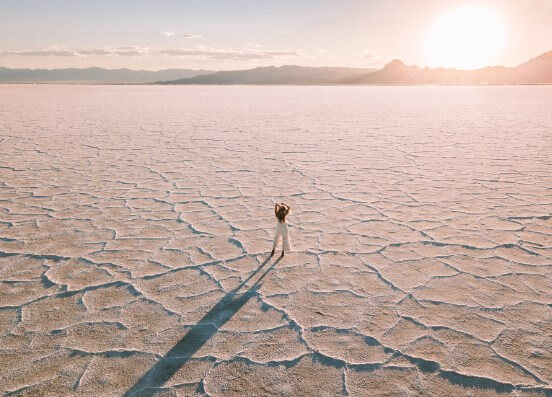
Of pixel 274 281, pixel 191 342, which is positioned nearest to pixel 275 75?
pixel 274 281

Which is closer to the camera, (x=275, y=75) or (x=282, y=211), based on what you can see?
(x=282, y=211)

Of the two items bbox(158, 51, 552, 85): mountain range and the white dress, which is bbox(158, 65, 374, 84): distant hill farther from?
the white dress

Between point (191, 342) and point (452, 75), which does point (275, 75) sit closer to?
point (452, 75)

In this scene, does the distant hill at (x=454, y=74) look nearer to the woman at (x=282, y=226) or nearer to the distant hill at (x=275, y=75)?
the distant hill at (x=275, y=75)

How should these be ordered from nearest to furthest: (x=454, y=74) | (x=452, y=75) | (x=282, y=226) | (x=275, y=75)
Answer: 1. (x=282, y=226)
2. (x=452, y=75)
3. (x=454, y=74)
4. (x=275, y=75)

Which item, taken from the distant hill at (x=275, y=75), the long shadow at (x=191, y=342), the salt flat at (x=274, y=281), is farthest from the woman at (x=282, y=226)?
the distant hill at (x=275, y=75)
